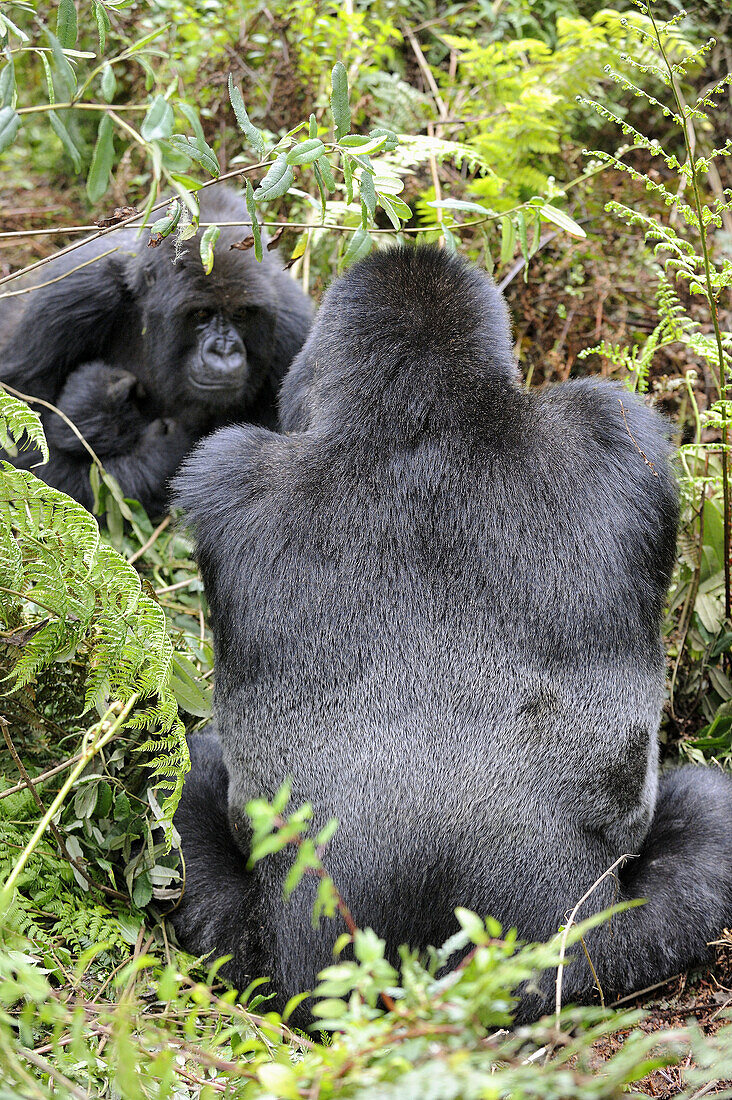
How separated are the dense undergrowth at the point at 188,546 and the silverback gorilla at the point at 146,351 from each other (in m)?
0.24

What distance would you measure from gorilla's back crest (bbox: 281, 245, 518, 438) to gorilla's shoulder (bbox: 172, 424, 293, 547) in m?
0.14

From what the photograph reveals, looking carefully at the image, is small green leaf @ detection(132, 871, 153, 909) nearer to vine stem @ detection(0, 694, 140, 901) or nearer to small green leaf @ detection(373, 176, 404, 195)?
vine stem @ detection(0, 694, 140, 901)

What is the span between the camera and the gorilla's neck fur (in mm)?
1965

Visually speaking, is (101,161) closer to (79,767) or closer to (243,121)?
(243,121)

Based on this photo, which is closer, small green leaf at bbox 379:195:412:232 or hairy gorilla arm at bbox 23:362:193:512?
small green leaf at bbox 379:195:412:232

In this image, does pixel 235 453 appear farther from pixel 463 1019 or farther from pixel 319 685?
pixel 463 1019

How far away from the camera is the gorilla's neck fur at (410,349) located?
1965mm

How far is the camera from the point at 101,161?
5.46 ft

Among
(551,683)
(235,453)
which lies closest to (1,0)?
(235,453)

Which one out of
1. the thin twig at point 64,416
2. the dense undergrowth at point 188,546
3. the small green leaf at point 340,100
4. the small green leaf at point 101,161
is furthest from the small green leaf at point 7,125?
the thin twig at point 64,416

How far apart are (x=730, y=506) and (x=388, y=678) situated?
126cm

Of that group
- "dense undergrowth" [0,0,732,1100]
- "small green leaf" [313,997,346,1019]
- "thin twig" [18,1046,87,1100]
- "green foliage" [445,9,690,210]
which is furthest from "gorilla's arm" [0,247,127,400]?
"small green leaf" [313,997,346,1019]

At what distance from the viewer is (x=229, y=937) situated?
2.15 metres

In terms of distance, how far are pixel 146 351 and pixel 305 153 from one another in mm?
1807
